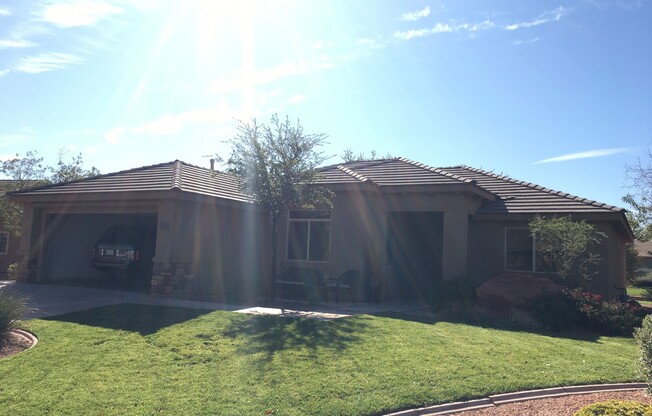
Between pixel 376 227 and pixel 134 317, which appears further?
pixel 376 227

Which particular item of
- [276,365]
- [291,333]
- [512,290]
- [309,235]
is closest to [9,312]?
[291,333]

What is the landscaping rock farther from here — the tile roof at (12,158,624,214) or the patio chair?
the patio chair

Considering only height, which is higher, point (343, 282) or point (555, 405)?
point (343, 282)

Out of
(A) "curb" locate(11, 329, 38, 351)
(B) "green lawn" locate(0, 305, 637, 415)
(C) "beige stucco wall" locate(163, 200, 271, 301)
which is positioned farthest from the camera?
(C) "beige stucco wall" locate(163, 200, 271, 301)

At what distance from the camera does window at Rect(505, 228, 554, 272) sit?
15.5 m

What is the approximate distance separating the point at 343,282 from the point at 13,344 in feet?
27.6

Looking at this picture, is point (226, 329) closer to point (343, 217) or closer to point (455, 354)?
point (455, 354)

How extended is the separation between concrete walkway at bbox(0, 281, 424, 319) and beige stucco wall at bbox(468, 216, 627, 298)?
120 inches

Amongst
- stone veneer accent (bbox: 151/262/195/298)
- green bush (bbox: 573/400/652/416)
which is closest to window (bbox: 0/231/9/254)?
stone veneer accent (bbox: 151/262/195/298)

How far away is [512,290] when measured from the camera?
40.8 ft

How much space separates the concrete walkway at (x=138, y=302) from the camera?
444 inches

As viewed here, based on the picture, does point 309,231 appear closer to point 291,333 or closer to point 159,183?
point 159,183

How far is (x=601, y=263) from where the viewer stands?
579 inches

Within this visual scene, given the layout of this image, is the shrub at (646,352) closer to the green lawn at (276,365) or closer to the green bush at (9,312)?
the green lawn at (276,365)
